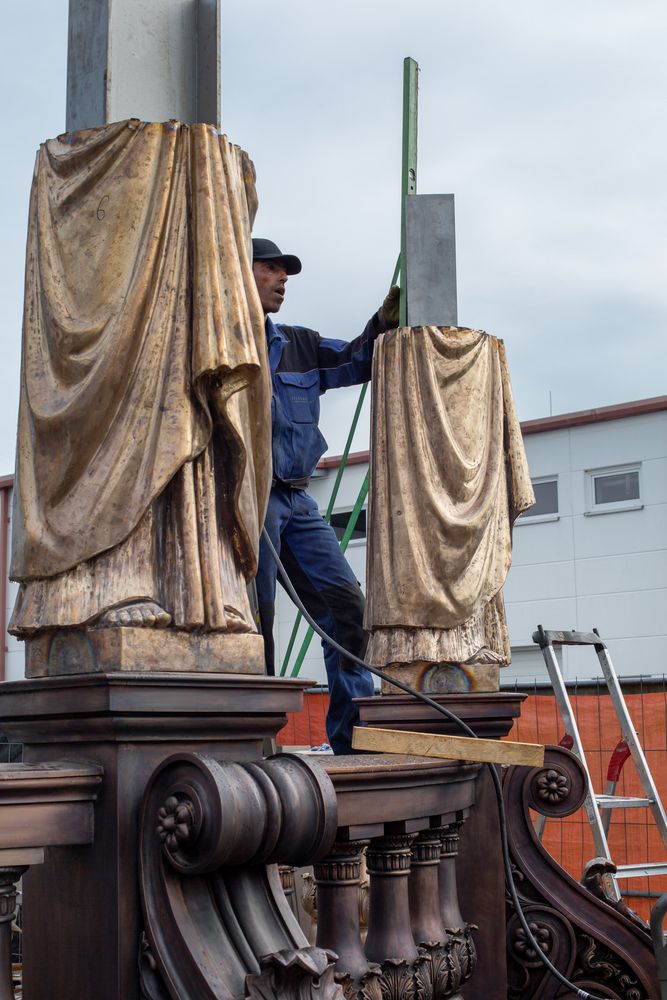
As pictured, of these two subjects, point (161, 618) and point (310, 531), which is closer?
point (161, 618)

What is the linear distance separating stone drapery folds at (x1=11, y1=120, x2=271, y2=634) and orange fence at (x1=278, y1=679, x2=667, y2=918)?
7261mm

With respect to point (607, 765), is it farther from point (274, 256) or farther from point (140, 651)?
point (140, 651)

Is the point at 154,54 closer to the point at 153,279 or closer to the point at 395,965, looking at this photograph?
the point at 153,279

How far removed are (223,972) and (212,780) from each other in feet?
1.13

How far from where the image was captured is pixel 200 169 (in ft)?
9.22

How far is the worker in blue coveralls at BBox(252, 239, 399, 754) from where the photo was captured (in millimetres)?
5109

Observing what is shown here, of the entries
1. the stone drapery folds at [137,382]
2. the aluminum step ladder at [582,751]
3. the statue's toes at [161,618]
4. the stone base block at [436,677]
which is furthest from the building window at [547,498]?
the statue's toes at [161,618]

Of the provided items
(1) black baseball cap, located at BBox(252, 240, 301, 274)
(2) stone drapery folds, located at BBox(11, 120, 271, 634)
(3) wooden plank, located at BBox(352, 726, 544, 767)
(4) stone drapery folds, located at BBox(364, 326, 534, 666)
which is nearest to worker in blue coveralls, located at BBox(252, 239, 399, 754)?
(1) black baseball cap, located at BBox(252, 240, 301, 274)

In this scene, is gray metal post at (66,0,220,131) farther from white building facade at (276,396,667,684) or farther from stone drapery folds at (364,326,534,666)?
white building facade at (276,396,667,684)

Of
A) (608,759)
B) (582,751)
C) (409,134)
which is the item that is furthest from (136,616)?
(608,759)

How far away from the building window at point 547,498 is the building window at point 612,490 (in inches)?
27.0

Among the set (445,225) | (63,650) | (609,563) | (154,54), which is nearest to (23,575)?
(63,650)

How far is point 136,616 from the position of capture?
256 cm

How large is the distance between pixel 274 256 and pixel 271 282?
0.36 ft
